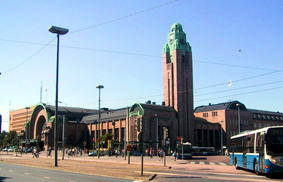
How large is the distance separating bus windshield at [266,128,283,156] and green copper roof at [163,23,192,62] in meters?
73.0

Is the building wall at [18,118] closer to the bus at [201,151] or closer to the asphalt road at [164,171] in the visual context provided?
the bus at [201,151]

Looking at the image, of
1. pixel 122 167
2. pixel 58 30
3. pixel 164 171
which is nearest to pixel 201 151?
pixel 122 167

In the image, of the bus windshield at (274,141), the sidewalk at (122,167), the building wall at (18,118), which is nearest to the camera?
the bus windshield at (274,141)

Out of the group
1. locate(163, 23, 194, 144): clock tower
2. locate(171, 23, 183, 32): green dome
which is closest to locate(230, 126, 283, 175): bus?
locate(163, 23, 194, 144): clock tower

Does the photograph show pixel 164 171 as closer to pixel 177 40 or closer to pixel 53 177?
pixel 53 177

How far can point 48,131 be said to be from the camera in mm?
101562

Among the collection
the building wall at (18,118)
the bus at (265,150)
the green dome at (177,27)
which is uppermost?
the green dome at (177,27)

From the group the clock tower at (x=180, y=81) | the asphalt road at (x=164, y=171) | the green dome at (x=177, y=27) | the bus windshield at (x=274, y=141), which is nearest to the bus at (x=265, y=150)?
the bus windshield at (x=274, y=141)

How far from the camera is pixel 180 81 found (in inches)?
3538

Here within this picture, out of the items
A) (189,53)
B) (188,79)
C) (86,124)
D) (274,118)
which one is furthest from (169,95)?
(274,118)

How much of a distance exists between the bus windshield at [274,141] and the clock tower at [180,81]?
68.9 metres

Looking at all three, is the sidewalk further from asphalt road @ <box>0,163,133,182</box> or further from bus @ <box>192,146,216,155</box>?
bus @ <box>192,146,216,155</box>

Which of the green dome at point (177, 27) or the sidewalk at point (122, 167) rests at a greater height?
the green dome at point (177, 27)

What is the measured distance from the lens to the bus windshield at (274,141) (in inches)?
763
